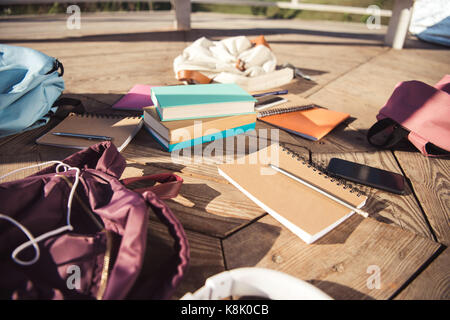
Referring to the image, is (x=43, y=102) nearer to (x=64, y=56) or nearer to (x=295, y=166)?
(x=295, y=166)

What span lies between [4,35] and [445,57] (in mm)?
4009

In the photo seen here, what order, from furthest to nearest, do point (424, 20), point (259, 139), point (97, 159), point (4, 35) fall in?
1. point (424, 20)
2. point (4, 35)
3. point (259, 139)
4. point (97, 159)

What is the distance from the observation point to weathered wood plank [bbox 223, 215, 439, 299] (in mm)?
622

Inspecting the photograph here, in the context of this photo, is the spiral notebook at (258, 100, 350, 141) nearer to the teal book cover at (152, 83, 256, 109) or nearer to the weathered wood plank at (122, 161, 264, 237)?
the teal book cover at (152, 83, 256, 109)

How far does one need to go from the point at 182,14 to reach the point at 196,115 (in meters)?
2.47

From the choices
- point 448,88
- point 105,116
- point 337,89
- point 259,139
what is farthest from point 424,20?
point 105,116

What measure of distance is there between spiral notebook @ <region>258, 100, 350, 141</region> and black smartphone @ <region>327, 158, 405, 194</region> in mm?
218

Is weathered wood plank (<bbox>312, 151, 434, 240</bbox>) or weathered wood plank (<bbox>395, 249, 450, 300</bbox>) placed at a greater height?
weathered wood plank (<bbox>312, 151, 434, 240</bbox>)

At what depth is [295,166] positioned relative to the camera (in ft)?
3.01

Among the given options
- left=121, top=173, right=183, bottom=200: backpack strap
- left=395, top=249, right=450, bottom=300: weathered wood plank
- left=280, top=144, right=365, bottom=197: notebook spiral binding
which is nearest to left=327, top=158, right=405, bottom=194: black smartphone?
Answer: left=280, top=144, right=365, bottom=197: notebook spiral binding

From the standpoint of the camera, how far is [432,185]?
991mm

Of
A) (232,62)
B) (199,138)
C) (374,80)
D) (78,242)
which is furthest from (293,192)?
(374,80)

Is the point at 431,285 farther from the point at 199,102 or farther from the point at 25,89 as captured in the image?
the point at 25,89

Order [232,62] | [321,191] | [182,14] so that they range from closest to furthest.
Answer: [321,191] → [232,62] → [182,14]
